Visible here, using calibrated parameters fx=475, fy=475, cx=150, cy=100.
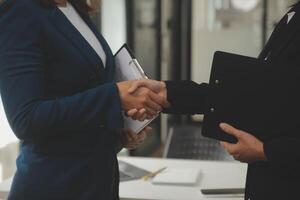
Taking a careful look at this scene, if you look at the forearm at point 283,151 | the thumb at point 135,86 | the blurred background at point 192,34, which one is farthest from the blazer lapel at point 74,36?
the blurred background at point 192,34

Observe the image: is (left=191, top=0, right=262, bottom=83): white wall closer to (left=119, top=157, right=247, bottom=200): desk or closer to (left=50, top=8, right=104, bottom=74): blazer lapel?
(left=119, top=157, right=247, bottom=200): desk

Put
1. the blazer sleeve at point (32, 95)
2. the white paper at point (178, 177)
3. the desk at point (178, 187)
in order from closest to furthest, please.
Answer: the blazer sleeve at point (32, 95), the desk at point (178, 187), the white paper at point (178, 177)

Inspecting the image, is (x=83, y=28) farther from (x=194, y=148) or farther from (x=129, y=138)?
(x=194, y=148)

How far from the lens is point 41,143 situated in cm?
117

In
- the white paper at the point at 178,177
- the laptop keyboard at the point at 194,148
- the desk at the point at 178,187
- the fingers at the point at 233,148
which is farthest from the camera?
the laptop keyboard at the point at 194,148

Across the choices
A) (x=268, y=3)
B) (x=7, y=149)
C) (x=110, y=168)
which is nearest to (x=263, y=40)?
(x=268, y=3)

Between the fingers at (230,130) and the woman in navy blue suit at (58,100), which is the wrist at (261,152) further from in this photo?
the woman in navy blue suit at (58,100)

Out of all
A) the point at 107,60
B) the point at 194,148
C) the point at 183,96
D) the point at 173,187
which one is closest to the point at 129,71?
the point at 107,60

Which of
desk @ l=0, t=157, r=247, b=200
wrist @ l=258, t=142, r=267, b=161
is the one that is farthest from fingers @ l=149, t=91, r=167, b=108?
desk @ l=0, t=157, r=247, b=200

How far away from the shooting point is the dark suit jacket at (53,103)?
1074 mm

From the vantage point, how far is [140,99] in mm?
1188

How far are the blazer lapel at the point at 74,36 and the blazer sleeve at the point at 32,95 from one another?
2.1 inches

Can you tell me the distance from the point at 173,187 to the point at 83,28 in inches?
30.6

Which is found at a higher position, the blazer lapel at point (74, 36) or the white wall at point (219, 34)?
the blazer lapel at point (74, 36)
